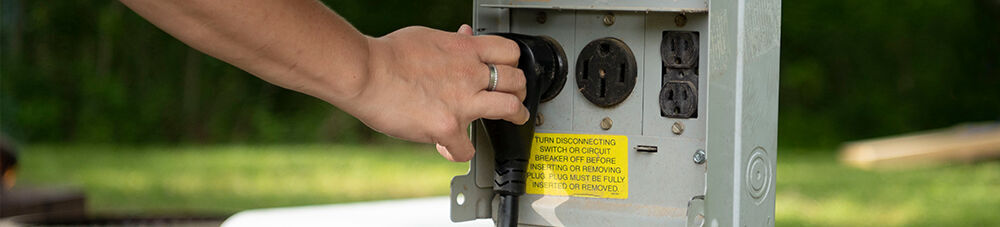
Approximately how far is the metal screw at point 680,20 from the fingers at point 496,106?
195 millimetres

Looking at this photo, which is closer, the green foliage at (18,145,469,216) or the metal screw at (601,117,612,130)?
the metal screw at (601,117,612,130)

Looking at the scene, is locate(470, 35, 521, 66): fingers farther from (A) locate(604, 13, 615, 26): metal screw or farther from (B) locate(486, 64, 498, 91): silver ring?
(A) locate(604, 13, 615, 26): metal screw

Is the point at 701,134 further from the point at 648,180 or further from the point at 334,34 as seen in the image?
the point at 334,34

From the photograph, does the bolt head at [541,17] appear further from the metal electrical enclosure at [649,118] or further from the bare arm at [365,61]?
the bare arm at [365,61]

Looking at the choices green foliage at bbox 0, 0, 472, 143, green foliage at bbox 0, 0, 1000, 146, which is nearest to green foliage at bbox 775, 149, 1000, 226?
green foliage at bbox 0, 0, 1000, 146

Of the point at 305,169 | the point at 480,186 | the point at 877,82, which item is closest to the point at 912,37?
the point at 877,82

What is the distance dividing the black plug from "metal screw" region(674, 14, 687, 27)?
15 centimetres

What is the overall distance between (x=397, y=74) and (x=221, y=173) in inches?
253

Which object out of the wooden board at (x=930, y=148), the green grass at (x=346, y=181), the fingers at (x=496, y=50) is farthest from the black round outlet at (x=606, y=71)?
the wooden board at (x=930, y=148)


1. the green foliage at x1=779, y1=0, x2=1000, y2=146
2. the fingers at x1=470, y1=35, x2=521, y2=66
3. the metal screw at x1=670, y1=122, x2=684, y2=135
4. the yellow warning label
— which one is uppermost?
the green foliage at x1=779, y1=0, x2=1000, y2=146

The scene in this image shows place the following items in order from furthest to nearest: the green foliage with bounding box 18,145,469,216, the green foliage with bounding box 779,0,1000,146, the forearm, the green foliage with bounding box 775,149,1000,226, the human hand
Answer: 1. the green foliage with bounding box 779,0,1000,146
2. the green foliage with bounding box 18,145,469,216
3. the green foliage with bounding box 775,149,1000,226
4. the human hand
5. the forearm

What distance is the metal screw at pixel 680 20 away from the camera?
4.25 feet

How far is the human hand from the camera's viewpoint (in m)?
1.21

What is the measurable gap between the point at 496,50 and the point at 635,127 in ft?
0.62
